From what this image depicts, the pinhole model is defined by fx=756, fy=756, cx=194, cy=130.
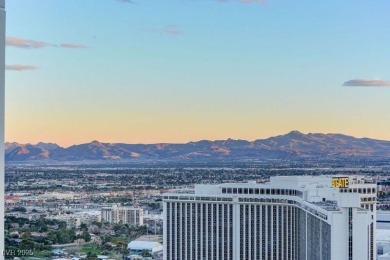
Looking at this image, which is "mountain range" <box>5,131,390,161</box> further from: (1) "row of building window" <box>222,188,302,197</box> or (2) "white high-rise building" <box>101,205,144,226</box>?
(1) "row of building window" <box>222,188,302,197</box>

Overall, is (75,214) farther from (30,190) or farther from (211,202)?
(211,202)

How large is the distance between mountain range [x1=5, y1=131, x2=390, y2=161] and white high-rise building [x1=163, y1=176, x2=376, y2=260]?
364 cm

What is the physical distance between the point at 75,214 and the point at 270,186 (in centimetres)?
289

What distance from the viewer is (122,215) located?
11.1 metres

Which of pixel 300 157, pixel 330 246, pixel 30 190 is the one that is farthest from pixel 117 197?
pixel 330 246

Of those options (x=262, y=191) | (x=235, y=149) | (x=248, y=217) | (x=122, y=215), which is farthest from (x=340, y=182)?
(x=235, y=149)

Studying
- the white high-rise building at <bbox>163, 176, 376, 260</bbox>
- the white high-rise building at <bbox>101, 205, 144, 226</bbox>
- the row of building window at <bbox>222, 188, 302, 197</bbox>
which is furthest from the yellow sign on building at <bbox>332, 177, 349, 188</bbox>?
the white high-rise building at <bbox>101, 205, 144, 226</bbox>

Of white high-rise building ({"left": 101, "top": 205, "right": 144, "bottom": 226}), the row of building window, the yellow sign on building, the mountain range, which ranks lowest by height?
white high-rise building ({"left": 101, "top": 205, "right": 144, "bottom": 226})

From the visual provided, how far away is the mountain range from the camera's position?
14289mm

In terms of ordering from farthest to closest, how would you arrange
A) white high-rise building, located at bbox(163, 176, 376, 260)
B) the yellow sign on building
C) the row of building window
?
the yellow sign on building → the row of building window → white high-rise building, located at bbox(163, 176, 376, 260)

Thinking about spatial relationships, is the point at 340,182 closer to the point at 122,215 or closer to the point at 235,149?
the point at 122,215

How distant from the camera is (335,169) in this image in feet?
46.6

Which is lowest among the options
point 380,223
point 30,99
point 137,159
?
point 380,223

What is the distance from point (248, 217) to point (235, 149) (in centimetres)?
494
